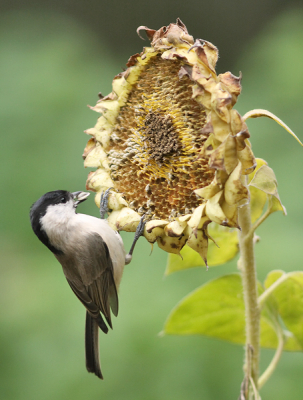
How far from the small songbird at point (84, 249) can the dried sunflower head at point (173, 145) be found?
0.37 m

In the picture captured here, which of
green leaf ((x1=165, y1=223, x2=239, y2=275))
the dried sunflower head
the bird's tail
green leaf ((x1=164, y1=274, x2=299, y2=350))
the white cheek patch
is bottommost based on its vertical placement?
the bird's tail

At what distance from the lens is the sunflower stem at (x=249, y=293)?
1229mm

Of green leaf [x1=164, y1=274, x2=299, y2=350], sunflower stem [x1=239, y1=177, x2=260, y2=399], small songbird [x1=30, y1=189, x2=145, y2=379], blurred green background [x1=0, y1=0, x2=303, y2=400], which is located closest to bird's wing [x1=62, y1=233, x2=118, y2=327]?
small songbird [x1=30, y1=189, x2=145, y2=379]

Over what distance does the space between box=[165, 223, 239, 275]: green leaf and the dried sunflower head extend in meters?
0.26

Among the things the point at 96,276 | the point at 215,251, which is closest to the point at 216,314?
the point at 215,251

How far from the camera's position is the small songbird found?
1.75m

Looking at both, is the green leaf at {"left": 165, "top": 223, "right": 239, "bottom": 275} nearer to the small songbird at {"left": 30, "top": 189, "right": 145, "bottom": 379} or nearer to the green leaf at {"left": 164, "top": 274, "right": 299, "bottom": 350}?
the green leaf at {"left": 164, "top": 274, "right": 299, "bottom": 350}

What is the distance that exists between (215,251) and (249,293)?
0.83 feet

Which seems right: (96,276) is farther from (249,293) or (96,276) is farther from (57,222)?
(249,293)

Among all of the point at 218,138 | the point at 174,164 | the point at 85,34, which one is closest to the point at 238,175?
the point at 218,138

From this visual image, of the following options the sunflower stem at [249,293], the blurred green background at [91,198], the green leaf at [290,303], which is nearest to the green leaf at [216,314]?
the green leaf at [290,303]

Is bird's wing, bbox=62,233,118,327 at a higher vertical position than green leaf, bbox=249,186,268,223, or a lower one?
lower

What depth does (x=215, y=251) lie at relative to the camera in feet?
5.05

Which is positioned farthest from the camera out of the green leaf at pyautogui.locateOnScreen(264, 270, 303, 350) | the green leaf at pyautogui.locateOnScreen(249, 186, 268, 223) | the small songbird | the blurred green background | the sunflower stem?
the blurred green background
